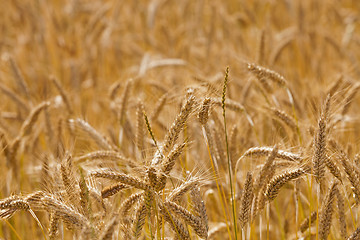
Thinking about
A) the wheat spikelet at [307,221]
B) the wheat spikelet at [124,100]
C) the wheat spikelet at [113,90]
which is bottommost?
the wheat spikelet at [307,221]

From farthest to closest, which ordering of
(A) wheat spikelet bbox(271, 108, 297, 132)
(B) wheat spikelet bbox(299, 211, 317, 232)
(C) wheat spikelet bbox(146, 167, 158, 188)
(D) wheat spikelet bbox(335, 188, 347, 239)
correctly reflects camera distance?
(A) wheat spikelet bbox(271, 108, 297, 132) → (B) wheat spikelet bbox(299, 211, 317, 232) → (D) wheat spikelet bbox(335, 188, 347, 239) → (C) wheat spikelet bbox(146, 167, 158, 188)

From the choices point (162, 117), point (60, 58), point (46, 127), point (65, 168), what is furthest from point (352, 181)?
point (60, 58)

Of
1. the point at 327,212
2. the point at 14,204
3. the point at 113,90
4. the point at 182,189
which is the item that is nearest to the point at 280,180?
the point at 327,212

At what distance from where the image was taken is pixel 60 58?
5.42 meters

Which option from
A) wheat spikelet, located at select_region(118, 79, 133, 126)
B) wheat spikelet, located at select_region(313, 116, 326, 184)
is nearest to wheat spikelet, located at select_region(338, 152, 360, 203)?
wheat spikelet, located at select_region(313, 116, 326, 184)

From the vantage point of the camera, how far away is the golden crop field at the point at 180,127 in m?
1.51

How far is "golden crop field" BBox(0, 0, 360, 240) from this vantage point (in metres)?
1.51

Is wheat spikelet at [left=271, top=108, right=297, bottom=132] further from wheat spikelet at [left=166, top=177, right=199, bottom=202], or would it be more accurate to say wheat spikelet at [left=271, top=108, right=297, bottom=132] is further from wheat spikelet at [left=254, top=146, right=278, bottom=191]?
wheat spikelet at [left=166, top=177, right=199, bottom=202]

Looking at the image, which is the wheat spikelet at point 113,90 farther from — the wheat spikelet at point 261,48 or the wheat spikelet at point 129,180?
the wheat spikelet at point 129,180

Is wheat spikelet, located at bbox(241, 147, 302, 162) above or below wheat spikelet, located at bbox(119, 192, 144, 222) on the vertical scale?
above

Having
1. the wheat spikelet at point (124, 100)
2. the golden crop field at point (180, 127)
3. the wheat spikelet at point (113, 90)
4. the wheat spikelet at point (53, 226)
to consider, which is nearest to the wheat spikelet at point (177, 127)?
the golden crop field at point (180, 127)

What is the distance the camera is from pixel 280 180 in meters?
1.52

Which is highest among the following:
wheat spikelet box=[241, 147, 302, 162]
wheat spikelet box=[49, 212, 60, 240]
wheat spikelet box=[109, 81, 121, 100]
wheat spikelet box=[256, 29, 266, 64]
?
wheat spikelet box=[256, 29, 266, 64]

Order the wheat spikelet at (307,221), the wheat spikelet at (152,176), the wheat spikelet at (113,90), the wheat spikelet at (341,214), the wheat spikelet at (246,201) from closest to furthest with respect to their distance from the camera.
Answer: the wheat spikelet at (152,176) → the wheat spikelet at (246,201) → the wheat spikelet at (341,214) → the wheat spikelet at (307,221) → the wheat spikelet at (113,90)
